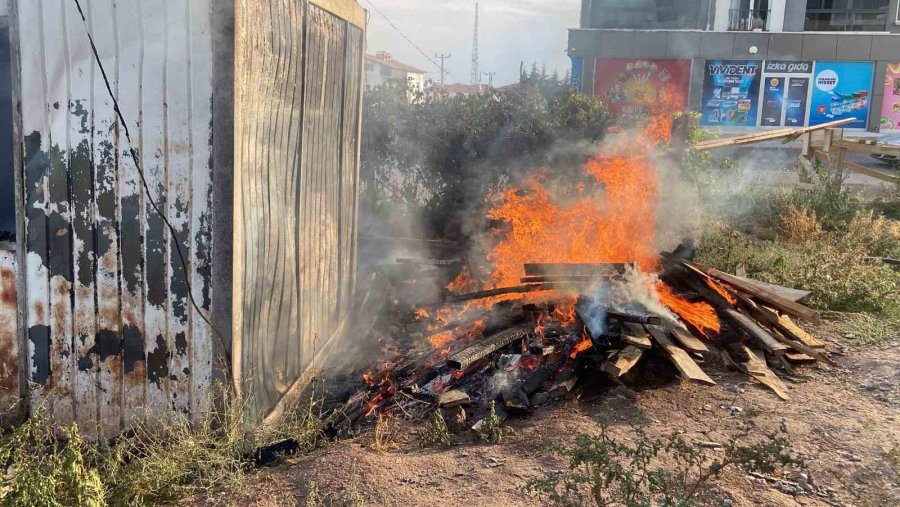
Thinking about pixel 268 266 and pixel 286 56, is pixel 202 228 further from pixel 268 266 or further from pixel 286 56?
pixel 286 56

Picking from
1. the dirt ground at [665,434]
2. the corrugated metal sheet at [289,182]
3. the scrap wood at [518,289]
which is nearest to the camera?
the dirt ground at [665,434]

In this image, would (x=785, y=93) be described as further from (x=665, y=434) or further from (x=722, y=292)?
(x=665, y=434)

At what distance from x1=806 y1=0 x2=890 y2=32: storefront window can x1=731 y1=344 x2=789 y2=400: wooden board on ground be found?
2827cm

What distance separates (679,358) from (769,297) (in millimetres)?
2092

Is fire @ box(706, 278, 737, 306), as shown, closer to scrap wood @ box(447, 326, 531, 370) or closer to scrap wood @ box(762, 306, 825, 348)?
scrap wood @ box(762, 306, 825, 348)

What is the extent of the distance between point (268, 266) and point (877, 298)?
7422 mm

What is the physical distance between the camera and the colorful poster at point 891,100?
94.1 feet

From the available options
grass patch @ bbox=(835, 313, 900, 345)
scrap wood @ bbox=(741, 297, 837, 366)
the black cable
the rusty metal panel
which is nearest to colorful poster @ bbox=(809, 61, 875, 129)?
grass patch @ bbox=(835, 313, 900, 345)

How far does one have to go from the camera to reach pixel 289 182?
527 centimetres

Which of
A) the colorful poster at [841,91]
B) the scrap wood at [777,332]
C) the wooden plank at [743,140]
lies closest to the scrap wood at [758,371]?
the scrap wood at [777,332]

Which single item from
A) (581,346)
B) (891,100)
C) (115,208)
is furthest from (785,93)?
(115,208)

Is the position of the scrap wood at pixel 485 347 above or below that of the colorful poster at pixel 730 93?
below

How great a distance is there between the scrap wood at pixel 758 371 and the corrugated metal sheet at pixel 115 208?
4.57 m

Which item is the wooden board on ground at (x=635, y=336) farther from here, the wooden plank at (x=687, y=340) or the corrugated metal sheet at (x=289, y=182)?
the corrugated metal sheet at (x=289, y=182)
